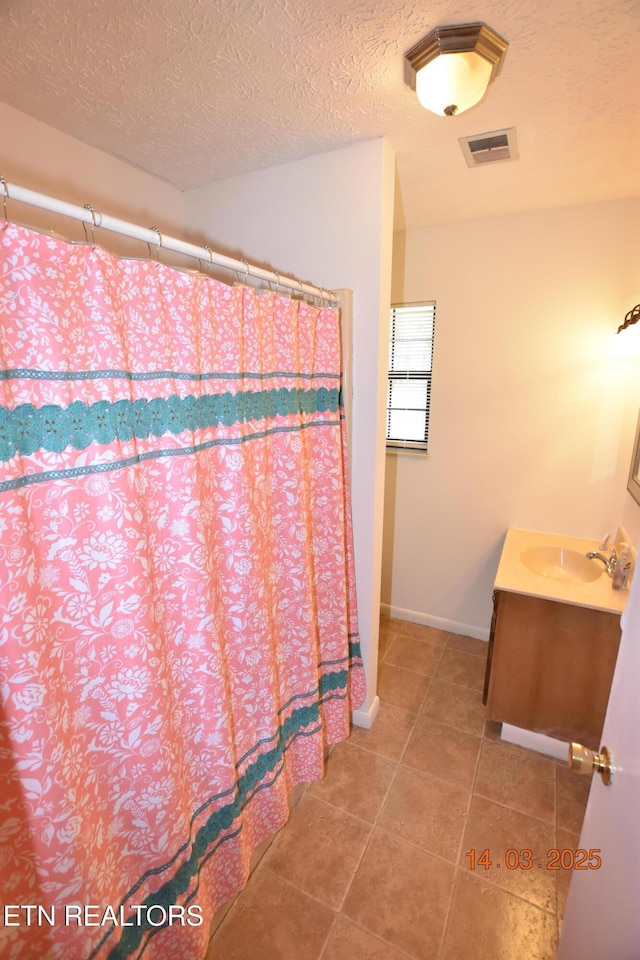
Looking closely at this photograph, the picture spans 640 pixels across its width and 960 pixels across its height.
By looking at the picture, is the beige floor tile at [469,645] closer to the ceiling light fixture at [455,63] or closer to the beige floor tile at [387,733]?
the beige floor tile at [387,733]

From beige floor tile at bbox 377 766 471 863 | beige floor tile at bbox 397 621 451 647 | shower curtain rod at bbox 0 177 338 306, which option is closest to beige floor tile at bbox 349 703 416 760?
beige floor tile at bbox 377 766 471 863

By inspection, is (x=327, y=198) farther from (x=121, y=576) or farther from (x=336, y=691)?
(x=336, y=691)

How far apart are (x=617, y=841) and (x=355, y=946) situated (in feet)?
3.44

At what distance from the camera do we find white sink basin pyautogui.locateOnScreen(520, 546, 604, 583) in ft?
6.68

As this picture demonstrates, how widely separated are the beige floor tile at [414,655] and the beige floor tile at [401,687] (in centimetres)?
5

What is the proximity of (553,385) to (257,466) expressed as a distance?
1.77 meters

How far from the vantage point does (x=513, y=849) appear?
1440mm

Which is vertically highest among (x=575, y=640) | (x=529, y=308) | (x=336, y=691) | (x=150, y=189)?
(x=150, y=189)

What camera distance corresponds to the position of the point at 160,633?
37.1 inches

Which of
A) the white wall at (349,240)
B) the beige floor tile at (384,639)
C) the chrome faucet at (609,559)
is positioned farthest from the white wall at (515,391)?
the white wall at (349,240)

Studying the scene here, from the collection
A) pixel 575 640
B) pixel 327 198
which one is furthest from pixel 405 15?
pixel 575 640

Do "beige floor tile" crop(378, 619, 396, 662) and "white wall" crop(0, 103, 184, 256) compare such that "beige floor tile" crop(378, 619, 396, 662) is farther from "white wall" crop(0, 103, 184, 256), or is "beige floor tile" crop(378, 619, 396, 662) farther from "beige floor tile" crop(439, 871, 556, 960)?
"white wall" crop(0, 103, 184, 256)

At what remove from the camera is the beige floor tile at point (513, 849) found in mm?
1335

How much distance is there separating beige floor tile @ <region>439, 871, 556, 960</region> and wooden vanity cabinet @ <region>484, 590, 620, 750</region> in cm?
66
